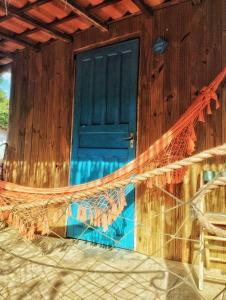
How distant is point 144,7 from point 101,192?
1.79 m

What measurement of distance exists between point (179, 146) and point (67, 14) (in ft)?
5.79

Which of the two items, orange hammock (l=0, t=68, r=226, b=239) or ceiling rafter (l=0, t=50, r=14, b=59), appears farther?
ceiling rafter (l=0, t=50, r=14, b=59)

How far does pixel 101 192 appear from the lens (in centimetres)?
136

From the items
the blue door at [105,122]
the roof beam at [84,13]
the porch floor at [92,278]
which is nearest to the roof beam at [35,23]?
the blue door at [105,122]

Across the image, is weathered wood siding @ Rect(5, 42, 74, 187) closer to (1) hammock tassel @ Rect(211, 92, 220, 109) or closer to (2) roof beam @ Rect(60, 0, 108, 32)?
(2) roof beam @ Rect(60, 0, 108, 32)

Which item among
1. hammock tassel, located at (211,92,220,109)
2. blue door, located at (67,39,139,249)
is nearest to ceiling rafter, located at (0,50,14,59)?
blue door, located at (67,39,139,249)

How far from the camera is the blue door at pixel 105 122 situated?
2529 millimetres

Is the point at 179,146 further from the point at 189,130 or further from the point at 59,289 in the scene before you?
the point at 59,289

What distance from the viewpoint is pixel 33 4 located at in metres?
2.41

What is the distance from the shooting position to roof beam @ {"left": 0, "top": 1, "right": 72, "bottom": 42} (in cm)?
248

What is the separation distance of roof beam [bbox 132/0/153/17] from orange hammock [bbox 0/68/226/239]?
3.19ft

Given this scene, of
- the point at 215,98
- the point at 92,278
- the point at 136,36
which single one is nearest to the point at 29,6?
the point at 136,36

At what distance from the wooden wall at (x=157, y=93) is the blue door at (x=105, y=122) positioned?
0.09 meters


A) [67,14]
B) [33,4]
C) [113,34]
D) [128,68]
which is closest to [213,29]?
[128,68]
